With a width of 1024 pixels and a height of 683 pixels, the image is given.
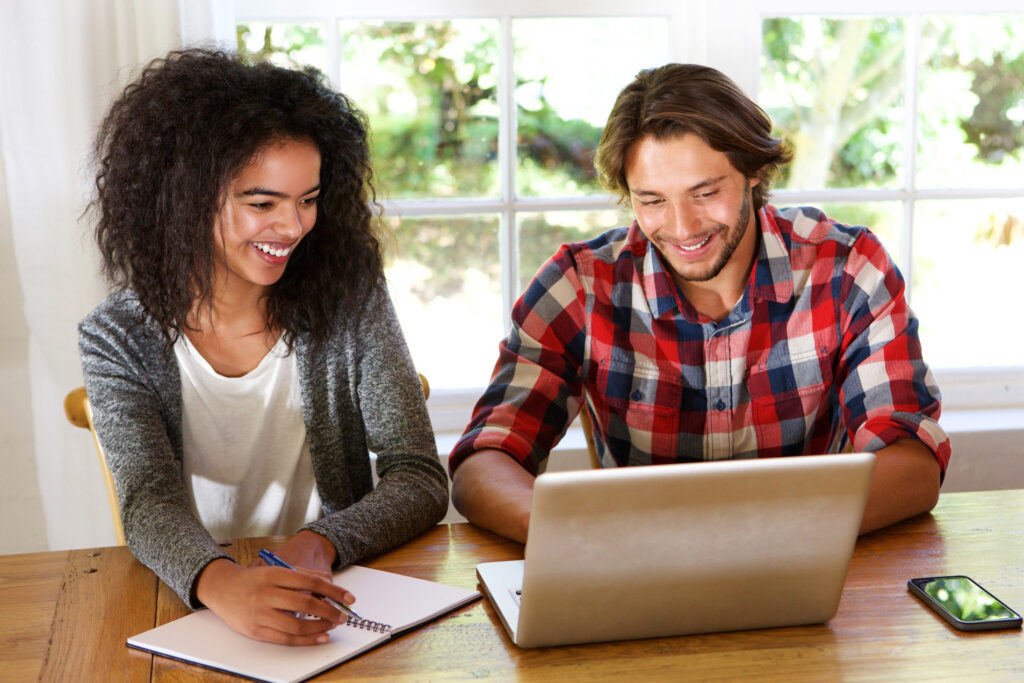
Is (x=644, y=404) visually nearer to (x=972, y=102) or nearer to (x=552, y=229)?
(x=552, y=229)

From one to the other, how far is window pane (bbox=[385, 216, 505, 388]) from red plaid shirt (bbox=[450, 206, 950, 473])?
67 centimetres

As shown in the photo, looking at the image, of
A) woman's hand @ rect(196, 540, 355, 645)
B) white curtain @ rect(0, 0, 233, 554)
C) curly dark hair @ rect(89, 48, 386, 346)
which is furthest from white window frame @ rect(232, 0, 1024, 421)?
woman's hand @ rect(196, 540, 355, 645)

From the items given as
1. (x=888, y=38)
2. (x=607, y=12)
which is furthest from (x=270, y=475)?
(x=888, y=38)

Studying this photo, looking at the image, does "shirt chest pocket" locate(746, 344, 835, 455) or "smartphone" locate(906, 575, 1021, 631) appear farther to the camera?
"shirt chest pocket" locate(746, 344, 835, 455)

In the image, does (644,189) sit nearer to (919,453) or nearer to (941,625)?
(919,453)

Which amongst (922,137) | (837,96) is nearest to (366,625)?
(837,96)

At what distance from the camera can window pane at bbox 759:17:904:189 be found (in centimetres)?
231

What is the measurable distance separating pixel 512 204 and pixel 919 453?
3.75 ft

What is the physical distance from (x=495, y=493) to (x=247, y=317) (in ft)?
1.80

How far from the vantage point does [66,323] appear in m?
1.98

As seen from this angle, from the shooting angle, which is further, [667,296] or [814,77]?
[814,77]

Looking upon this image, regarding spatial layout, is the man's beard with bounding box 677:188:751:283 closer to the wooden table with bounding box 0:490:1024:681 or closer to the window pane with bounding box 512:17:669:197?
the wooden table with bounding box 0:490:1024:681

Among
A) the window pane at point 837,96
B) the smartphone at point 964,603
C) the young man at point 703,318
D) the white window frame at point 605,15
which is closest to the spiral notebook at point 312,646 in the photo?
the young man at point 703,318

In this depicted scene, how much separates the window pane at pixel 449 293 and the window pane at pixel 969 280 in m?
1.02
